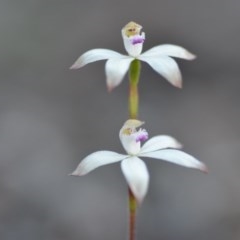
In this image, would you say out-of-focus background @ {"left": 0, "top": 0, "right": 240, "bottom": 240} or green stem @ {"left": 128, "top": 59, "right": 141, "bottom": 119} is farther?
out-of-focus background @ {"left": 0, "top": 0, "right": 240, "bottom": 240}

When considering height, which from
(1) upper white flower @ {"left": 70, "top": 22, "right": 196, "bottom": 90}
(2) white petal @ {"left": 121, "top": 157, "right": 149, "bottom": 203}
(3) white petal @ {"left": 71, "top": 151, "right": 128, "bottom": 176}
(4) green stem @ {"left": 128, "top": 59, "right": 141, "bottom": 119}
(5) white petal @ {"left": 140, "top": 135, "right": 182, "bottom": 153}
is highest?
(1) upper white flower @ {"left": 70, "top": 22, "right": 196, "bottom": 90}

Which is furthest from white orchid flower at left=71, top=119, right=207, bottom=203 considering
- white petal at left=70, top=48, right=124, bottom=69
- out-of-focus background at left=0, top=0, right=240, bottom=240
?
out-of-focus background at left=0, top=0, right=240, bottom=240

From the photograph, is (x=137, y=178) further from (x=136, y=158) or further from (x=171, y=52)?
(x=171, y=52)

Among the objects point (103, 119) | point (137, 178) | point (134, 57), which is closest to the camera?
point (137, 178)

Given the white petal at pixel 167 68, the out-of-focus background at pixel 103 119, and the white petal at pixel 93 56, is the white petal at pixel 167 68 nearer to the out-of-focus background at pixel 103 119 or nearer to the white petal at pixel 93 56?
the white petal at pixel 93 56

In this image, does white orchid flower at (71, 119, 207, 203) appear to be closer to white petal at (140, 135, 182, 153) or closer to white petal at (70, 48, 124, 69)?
white petal at (140, 135, 182, 153)

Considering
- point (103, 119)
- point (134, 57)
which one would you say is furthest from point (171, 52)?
point (103, 119)
